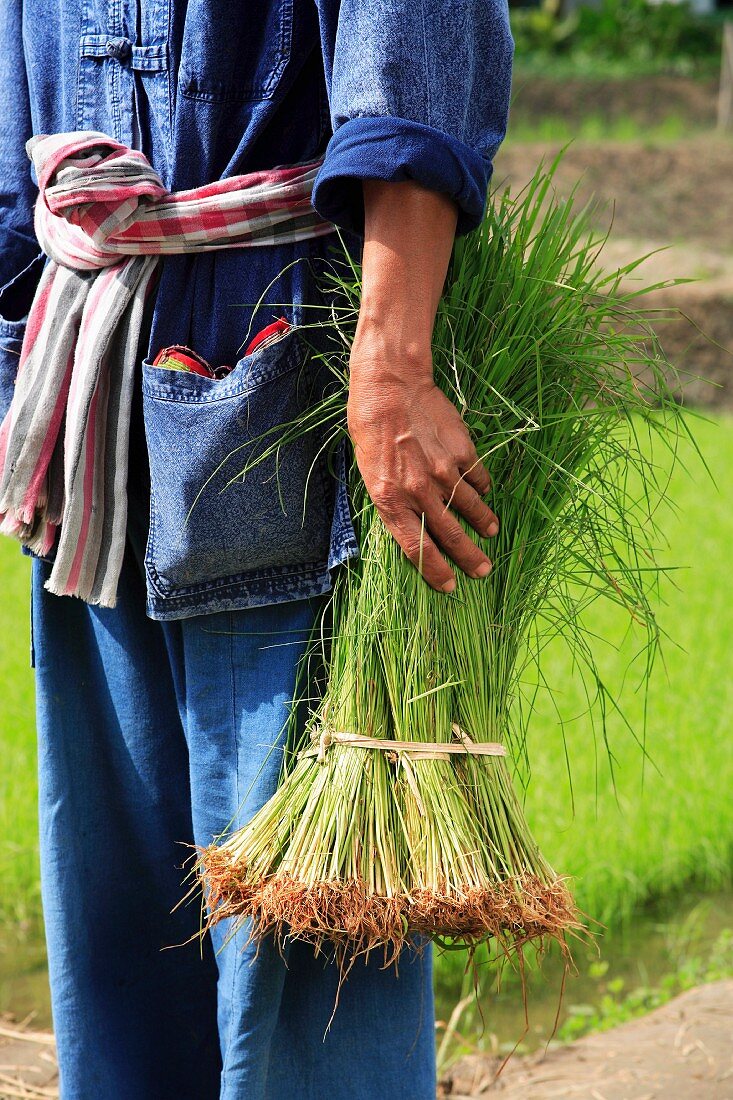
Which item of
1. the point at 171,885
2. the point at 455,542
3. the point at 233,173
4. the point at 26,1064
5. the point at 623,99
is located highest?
the point at 233,173

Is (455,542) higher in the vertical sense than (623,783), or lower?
higher

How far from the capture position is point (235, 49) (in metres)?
1.21

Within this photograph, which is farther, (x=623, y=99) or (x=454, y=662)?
(x=623, y=99)

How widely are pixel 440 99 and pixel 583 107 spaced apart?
11.9 m

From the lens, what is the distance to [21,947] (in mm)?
2381

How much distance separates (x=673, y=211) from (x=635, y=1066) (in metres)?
9.54

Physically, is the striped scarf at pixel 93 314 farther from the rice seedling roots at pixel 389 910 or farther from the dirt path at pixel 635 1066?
the dirt path at pixel 635 1066

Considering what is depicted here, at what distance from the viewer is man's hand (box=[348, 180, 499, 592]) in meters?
1.11

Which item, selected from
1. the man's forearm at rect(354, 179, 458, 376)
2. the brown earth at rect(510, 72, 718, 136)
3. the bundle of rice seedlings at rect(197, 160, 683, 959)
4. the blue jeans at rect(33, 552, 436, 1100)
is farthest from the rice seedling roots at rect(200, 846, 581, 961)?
the brown earth at rect(510, 72, 718, 136)

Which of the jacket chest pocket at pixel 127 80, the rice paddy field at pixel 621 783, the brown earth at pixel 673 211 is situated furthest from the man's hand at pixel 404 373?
the brown earth at pixel 673 211

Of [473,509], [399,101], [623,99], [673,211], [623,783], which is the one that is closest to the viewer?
[399,101]

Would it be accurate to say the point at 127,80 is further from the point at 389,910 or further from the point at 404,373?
the point at 389,910

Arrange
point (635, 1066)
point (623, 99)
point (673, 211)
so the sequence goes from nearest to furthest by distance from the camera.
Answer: point (635, 1066)
point (673, 211)
point (623, 99)

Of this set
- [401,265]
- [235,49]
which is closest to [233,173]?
[235,49]
